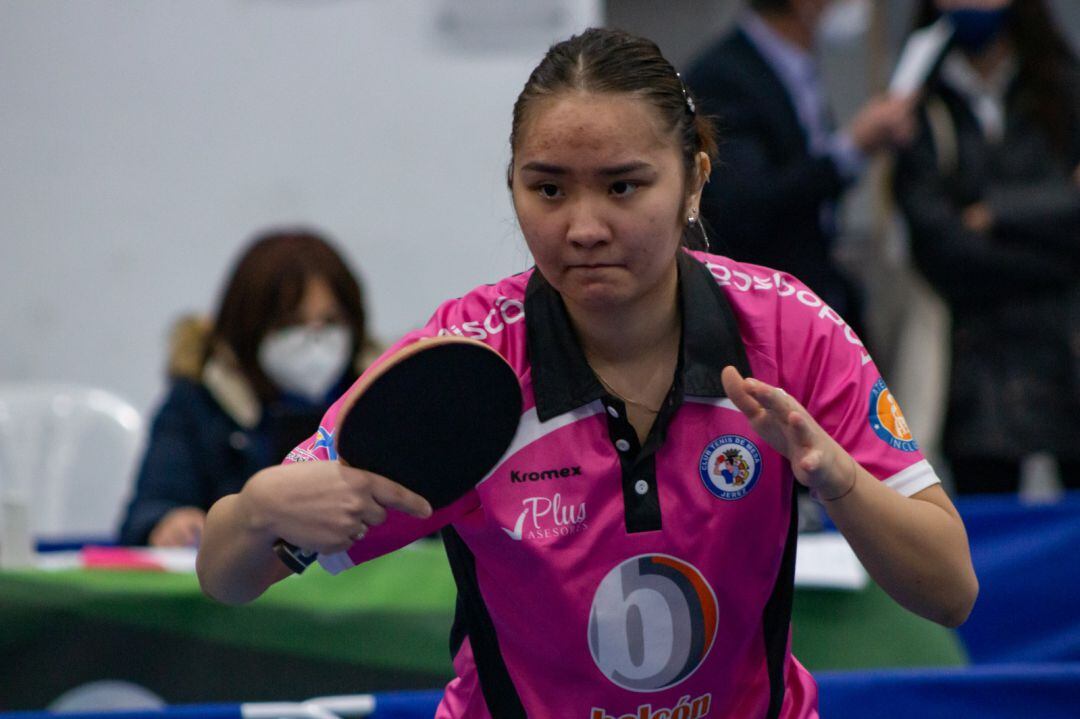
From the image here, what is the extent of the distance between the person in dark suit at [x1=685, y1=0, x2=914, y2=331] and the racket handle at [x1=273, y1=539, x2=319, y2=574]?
2.44 m

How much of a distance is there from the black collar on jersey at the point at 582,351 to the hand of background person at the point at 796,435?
0.63ft

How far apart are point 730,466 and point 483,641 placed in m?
0.38

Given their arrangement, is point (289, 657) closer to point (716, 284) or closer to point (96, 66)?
point (716, 284)

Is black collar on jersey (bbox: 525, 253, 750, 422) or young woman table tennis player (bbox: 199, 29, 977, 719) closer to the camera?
young woman table tennis player (bbox: 199, 29, 977, 719)

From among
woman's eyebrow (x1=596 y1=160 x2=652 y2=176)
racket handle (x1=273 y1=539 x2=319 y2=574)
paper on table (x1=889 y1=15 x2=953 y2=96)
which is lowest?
racket handle (x1=273 y1=539 x2=319 y2=574)

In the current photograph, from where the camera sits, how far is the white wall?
17.9 ft

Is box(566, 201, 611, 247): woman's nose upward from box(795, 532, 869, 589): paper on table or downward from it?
upward

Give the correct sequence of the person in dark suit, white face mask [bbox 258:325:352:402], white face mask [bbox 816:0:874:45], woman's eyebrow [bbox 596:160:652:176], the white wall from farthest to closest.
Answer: white face mask [bbox 816:0:874:45]
the white wall
the person in dark suit
white face mask [bbox 258:325:352:402]
woman's eyebrow [bbox 596:160:652:176]

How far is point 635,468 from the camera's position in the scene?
179cm

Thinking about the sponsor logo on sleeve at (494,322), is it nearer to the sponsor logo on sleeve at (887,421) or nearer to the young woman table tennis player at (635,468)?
the young woman table tennis player at (635,468)

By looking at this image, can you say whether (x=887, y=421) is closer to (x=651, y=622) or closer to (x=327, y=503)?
(x=651, y=622)

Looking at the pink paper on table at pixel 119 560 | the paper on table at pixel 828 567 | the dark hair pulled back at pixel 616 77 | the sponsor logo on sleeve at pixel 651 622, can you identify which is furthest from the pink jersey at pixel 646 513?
the pink paper on table at pixel 119 560

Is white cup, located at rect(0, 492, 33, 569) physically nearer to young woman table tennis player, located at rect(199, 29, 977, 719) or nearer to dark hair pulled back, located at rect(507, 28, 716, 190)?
young woman table tennis player, located at rect(199, 29, 977, 719)

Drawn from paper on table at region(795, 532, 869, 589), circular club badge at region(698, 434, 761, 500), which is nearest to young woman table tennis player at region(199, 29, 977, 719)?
circular club badge at region(698, 434, 761, 500)
